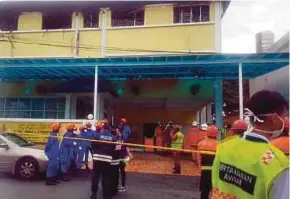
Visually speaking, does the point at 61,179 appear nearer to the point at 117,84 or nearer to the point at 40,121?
the point at 40,121

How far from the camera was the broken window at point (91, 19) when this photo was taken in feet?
41.1

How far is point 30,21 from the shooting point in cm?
1281

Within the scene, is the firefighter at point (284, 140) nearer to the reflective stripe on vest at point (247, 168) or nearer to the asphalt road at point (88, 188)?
the reflective stripe on vest at point (247, 168)

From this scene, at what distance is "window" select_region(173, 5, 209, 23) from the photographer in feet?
38.6

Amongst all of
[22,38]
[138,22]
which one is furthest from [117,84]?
[22,38]

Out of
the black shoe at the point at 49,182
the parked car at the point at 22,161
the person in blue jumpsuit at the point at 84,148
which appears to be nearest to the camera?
the black shoe at the point at 49,182

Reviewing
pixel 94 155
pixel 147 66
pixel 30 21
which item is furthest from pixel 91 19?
pixel 94 155

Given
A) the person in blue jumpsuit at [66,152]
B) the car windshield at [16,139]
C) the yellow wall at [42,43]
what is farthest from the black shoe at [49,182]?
the yellow wall at [42,43]

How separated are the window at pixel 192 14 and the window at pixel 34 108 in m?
5.12

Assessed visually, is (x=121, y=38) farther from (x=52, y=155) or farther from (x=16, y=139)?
(x=52, y=155)

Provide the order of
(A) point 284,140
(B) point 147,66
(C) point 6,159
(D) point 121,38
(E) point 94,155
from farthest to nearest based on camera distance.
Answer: (D) point 121,38, (B) point 147,66, (C) point 6,159, (E) point 94,155, (A) point 284,140

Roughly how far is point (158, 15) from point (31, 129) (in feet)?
18.5

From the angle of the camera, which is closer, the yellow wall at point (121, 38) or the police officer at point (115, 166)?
the police officer at point (115, 166)

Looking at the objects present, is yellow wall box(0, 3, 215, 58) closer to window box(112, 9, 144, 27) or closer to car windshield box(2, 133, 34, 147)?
window box(112, 9, 144, 27)
